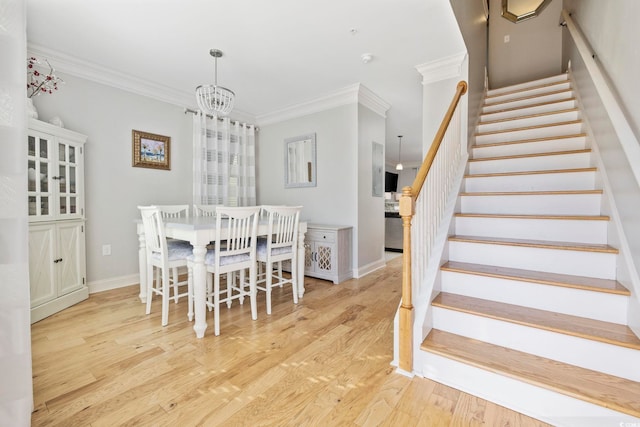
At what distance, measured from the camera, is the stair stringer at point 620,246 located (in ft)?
4.39

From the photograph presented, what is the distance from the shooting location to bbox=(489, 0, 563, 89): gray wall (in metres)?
4.65

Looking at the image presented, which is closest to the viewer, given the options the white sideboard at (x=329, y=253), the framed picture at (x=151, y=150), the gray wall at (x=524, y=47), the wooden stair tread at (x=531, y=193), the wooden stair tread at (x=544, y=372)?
the wooden stair tread at (x=544, y=372)

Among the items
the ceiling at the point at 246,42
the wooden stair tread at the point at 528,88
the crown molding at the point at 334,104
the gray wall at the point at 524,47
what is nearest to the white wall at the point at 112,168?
the ceiling at the point at 246,42

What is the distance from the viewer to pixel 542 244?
5.91ft

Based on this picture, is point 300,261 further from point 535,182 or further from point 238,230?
point 535,182

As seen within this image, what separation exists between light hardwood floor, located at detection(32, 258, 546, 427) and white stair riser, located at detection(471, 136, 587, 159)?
1901 millimetres

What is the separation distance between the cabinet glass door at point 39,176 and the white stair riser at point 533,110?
15.0 ft

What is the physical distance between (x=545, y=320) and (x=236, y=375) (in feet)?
5.74

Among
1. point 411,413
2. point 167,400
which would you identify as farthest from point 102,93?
point 411,413

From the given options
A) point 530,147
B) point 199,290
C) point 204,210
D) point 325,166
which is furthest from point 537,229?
point 204,210

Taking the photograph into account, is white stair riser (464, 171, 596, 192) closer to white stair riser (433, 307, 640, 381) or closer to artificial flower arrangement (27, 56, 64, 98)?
white stair riser (433, 307, 640, 381)

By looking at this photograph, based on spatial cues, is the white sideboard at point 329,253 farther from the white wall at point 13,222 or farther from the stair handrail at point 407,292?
the white wall at point 13,222

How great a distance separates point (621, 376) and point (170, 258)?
286 centimetres

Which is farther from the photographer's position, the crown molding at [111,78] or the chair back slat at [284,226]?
the crown molding at [111,78]
